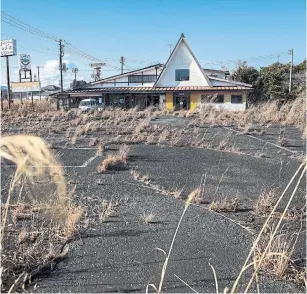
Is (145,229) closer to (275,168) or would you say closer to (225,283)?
(225,283)

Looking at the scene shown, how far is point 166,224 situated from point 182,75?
109ft

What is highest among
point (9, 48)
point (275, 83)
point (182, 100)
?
point (9, 48)

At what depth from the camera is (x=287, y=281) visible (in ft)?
9.18

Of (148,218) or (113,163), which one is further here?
(113,163)

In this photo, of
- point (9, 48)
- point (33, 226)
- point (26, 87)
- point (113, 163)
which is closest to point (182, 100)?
point (9, 48)

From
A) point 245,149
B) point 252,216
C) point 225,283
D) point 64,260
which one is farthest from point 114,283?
point 245,149

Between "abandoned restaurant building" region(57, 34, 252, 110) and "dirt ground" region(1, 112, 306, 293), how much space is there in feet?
87.5

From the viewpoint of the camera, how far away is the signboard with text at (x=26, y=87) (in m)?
44.0

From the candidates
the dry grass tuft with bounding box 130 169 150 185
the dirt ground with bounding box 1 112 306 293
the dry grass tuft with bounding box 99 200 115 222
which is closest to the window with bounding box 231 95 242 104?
the dirt ground with bounding box 1 112 306 293

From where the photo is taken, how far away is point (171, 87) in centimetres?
3575

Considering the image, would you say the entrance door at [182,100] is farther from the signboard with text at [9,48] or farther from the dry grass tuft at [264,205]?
the dry grass tuft at [264,205]

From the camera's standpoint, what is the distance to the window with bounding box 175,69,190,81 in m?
36.0

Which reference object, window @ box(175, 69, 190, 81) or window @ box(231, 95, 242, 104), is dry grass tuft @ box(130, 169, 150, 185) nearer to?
window @ box(231, 95, 242, 104)

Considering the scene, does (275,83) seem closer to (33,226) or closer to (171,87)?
(171,87)
